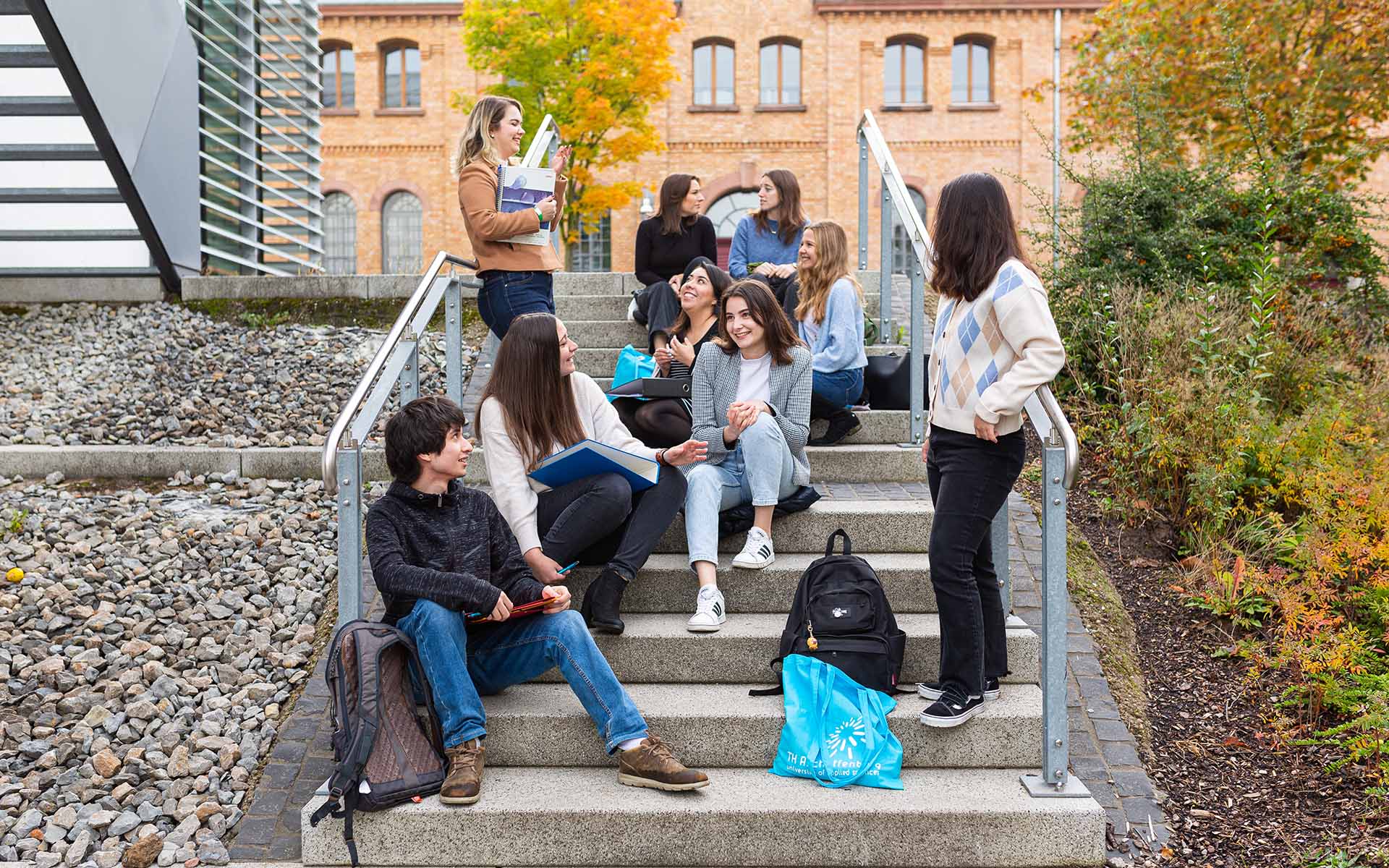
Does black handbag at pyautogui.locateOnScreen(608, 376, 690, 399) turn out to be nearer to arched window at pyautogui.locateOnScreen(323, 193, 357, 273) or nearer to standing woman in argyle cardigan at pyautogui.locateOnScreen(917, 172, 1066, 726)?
standing woman in argyle cardigan at pyautogui.locateOnScreen(917, 172, 1066, 726)

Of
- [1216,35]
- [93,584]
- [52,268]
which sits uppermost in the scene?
[1216,35]

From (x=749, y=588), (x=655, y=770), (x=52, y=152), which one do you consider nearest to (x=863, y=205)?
(x=749, y=588)

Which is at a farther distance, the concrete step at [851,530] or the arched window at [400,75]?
the arched window at [400,75]

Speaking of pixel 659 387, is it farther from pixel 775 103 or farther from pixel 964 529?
pixel 775 103

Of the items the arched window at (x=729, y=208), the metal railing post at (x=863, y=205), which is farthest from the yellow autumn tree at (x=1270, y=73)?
the arched window at (x=729, y=208)

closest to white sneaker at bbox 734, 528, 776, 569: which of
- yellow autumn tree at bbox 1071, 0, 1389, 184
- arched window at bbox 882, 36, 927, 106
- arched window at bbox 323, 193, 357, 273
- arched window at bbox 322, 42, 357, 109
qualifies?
yellow autumn tree at bbox 1071, 0, 1389, 184

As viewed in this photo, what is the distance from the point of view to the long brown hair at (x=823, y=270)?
5.52m

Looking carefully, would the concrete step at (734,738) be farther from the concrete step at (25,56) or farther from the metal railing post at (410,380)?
the concrete step at (25,56)

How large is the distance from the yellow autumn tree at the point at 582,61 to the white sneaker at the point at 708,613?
14879 mm

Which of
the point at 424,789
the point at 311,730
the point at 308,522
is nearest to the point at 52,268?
the point at 308,522

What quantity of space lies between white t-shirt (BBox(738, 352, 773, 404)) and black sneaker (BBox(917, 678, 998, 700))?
133cm

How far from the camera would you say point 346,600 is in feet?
A: 11.6

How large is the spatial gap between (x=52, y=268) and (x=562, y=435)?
668 cm

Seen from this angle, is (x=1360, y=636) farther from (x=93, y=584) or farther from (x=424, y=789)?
(x=93, y=584)
